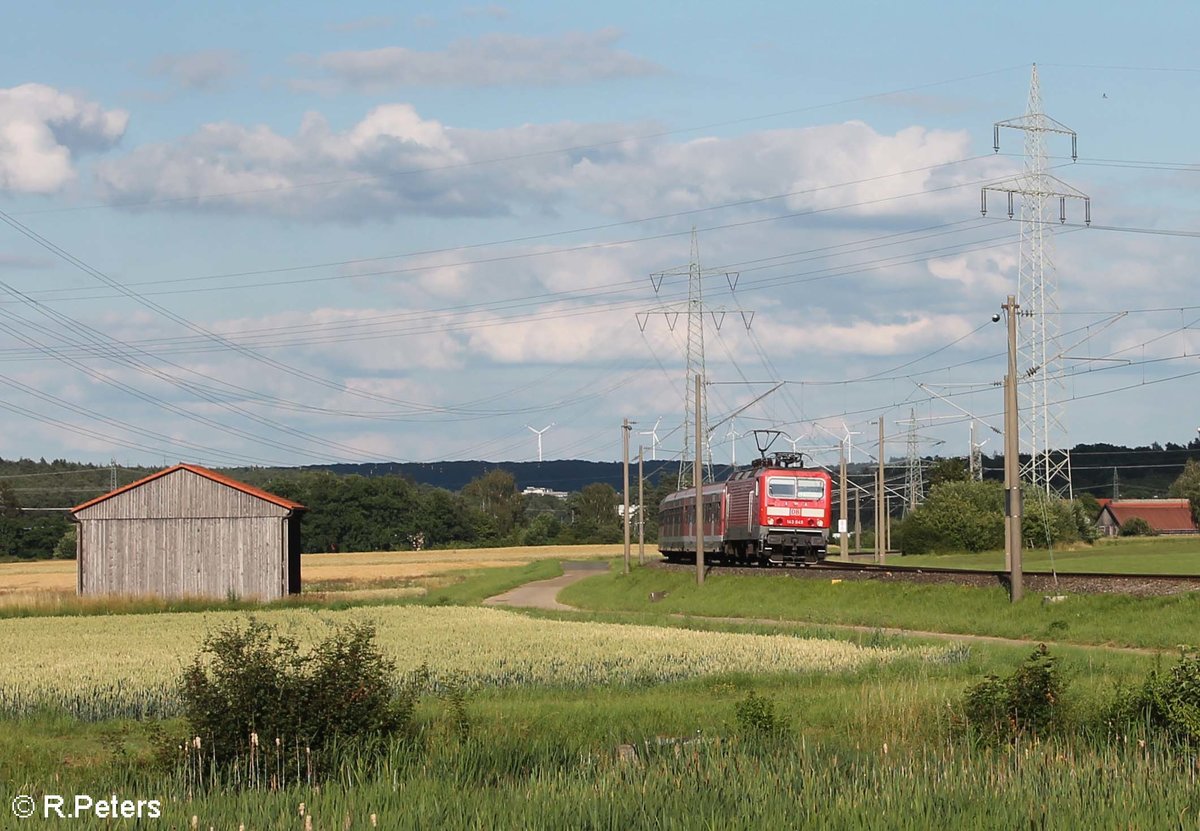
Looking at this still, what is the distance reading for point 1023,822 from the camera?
407 inches

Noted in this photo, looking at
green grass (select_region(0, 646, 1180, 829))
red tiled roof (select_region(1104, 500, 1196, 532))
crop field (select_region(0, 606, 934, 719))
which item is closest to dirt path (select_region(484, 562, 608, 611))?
crop field (select_region(0, 606, 934, 719))

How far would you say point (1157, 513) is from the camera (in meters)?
160

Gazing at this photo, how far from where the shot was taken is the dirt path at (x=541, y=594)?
2387 inches

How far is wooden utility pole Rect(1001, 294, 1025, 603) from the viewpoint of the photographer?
3619 cm

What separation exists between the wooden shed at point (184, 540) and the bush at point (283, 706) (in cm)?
4548

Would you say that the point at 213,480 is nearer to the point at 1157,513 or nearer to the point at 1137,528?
the point at 1137,528

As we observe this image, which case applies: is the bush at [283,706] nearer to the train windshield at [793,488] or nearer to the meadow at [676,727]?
the meadow at [676,727]

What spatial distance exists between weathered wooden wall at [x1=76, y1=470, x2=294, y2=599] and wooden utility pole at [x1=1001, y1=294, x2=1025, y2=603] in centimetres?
3340

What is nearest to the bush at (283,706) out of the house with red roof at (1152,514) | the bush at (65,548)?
the bush at (65,548)

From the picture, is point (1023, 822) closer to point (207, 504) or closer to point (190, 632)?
point (190, 632)

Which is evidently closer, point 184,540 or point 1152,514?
point 184,540

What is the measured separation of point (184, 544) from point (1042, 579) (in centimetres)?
3678

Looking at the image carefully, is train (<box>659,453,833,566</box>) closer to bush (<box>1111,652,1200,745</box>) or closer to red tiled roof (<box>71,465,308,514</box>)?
red tiled roof (<box>71,465,308,514</box>)

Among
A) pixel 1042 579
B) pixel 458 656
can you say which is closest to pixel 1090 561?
pixel 1042 579
